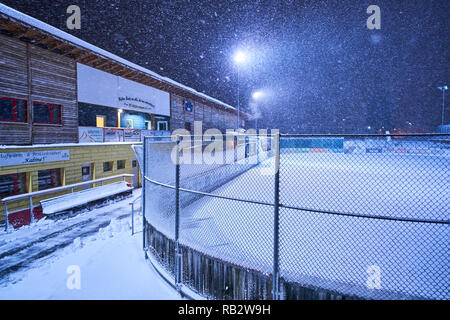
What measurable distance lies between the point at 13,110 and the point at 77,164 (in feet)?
12.4

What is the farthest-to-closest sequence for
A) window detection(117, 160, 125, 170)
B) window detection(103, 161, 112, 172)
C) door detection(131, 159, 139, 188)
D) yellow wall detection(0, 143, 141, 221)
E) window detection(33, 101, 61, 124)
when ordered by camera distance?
door detection(131, 159, 139, 188), window detection(117, 160, 125, 170), window detection(103, 161, 112, 172), window detection(33, 101, 61, 124), yellow wall detection(0, 143, 141, 221)

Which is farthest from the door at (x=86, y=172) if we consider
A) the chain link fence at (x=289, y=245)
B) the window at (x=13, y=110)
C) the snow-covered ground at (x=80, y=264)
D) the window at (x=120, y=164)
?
the chain link fence at (x=289, y=245)

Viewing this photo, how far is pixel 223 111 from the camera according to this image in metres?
38.3

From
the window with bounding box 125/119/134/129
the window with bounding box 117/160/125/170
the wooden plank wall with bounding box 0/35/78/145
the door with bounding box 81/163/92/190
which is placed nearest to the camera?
the wooden plank wall with bounding box 0/35/78/145

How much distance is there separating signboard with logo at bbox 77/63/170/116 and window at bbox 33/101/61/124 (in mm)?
1632

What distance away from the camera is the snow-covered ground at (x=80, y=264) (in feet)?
13.9

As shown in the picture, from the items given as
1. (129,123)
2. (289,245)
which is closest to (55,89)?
(129,123)

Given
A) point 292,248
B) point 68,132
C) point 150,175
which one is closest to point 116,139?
point 68,132

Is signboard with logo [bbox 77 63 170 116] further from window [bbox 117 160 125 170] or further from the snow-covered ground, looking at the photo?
the snow-covered ground

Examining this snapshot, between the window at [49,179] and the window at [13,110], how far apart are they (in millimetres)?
2683

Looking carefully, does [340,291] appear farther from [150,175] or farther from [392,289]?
[150,175]

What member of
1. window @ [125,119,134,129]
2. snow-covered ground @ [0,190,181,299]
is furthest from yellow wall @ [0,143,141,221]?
window @ [125,119,134,129]

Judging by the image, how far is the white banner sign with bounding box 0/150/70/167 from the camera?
9273 mm

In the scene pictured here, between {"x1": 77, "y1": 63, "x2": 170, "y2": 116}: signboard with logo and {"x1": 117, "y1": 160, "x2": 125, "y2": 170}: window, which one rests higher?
{"x1": 77, "y1": 63, "x2": 170, "y2": 116}: signboard with logo
